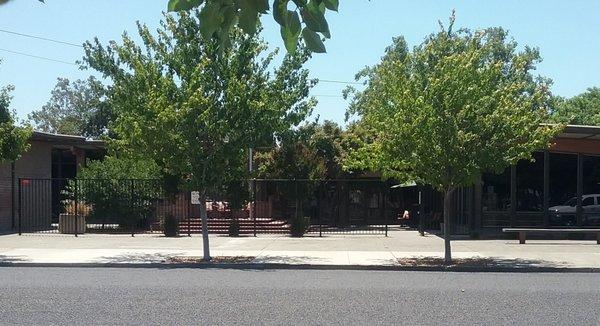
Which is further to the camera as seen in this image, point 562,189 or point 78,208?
point 562,189

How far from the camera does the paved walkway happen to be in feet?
57.5

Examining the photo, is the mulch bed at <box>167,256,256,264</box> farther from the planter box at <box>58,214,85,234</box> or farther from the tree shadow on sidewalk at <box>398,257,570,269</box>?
the planter box at <box>58,214,85,234</box>

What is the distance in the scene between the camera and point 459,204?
2962cm

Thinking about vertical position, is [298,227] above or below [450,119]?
below

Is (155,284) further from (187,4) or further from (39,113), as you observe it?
(39,113)

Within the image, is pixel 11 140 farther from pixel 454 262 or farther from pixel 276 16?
pixel 276 16

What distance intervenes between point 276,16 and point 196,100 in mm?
13960

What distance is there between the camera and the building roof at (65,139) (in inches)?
1096

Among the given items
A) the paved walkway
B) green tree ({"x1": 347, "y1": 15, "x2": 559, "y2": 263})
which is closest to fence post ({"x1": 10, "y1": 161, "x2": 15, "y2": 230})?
the paved walkway

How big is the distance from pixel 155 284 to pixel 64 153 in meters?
25.8

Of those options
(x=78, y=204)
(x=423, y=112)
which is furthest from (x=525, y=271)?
(x=78, y=204)

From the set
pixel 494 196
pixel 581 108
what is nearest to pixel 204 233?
pixel 494 196

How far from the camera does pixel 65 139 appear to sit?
29.5m

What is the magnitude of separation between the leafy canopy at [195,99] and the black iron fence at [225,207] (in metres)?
6.63
